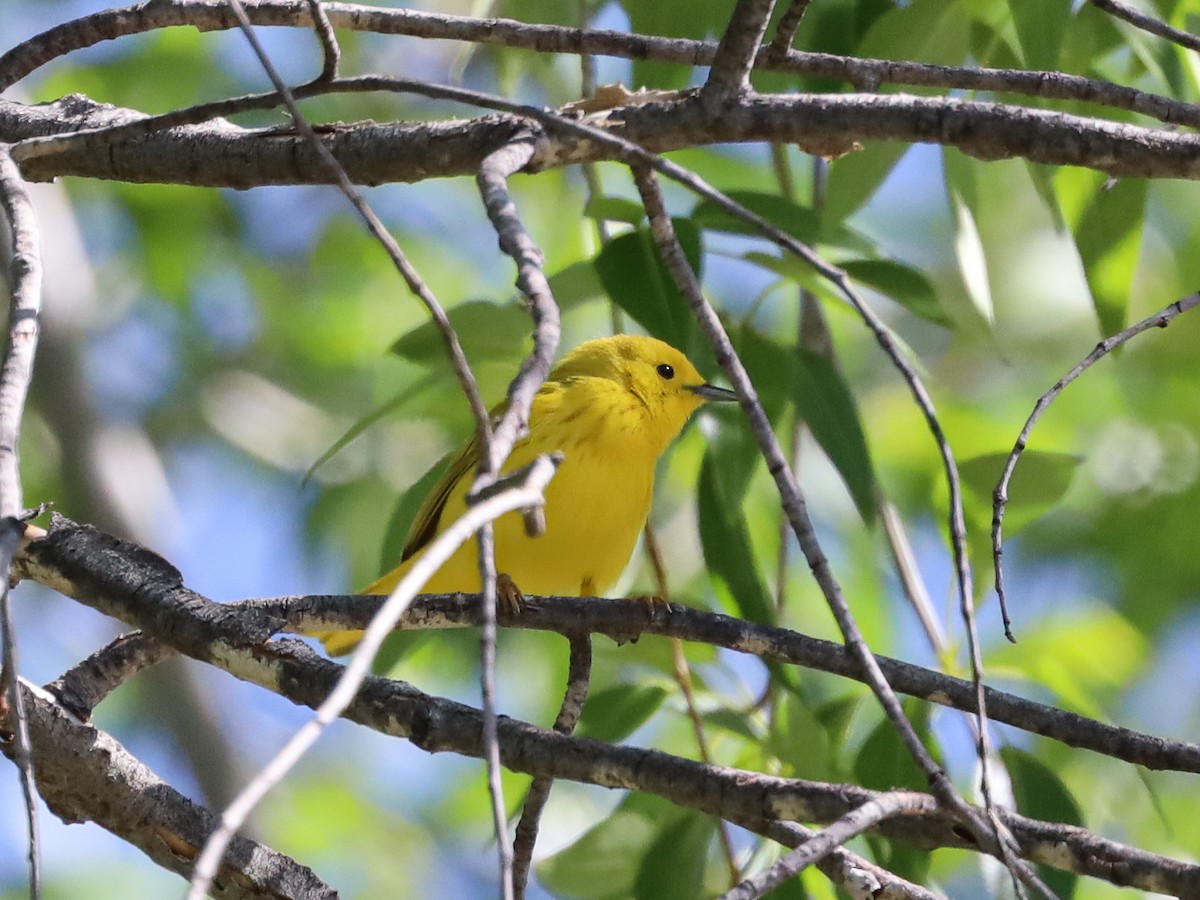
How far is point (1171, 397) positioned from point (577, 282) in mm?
4236

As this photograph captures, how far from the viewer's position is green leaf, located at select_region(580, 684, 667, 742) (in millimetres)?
3289

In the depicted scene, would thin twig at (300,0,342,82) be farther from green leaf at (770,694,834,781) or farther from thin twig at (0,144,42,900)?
green leaf at (770,694,834,781)

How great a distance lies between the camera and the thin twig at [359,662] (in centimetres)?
92

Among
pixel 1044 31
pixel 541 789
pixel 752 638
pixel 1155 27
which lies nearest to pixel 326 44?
pixel 752 638

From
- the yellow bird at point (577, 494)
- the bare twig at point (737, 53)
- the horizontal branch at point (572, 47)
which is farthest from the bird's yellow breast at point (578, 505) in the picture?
the bare twig at point (737, 53)

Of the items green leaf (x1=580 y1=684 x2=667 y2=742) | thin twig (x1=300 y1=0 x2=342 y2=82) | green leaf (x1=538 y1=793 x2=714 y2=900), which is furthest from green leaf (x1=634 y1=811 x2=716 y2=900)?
thin twig (x1=300 y1=0 x2=342 y2=82)

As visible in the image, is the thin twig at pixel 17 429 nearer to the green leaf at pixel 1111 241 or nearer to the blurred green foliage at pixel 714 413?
the blurred green foliage at pixel 714 413

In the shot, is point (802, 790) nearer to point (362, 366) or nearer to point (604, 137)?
point (604, 137)

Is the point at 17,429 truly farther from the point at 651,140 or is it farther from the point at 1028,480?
the point at 1028,480

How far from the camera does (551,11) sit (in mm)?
3902

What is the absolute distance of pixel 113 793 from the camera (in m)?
2.23

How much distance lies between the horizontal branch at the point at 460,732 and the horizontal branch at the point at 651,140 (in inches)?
24.9

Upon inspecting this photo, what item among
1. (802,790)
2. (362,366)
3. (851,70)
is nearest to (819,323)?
(851,70)

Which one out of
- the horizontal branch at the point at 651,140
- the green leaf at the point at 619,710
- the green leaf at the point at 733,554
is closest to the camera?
the horizontal branch at the point at 651,140
